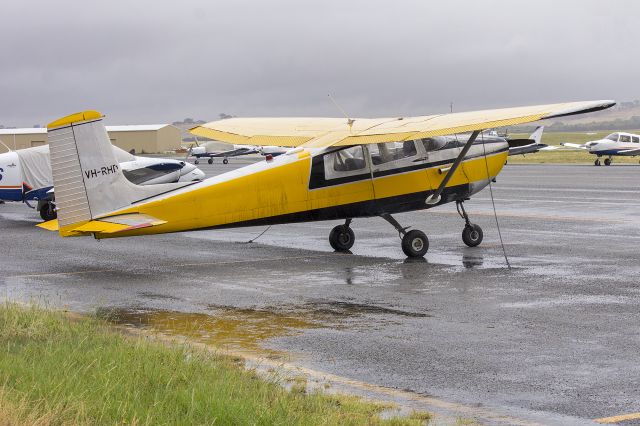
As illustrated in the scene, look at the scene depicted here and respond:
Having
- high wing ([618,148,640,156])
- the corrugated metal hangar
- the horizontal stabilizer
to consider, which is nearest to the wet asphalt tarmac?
the horizontal stabilizer

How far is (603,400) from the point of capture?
739 centimetres

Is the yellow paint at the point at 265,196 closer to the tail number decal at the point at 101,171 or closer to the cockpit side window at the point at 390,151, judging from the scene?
the cockpit side window at the point at 390,151

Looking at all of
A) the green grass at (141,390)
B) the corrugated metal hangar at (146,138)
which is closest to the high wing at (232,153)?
the corrugated metal hangar at (146,138)

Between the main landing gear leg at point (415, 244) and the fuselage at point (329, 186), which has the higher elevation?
the fuselage at point (329, 186)

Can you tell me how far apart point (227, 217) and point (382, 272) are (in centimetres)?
265

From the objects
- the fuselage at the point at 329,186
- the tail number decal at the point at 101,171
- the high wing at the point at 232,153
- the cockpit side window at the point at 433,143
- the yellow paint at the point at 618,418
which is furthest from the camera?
the high wing at the point at 232,153

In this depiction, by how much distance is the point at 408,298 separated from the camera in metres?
12.6

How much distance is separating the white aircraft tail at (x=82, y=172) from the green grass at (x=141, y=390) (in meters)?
5.71

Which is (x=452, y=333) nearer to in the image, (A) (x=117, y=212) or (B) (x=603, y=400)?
(B) (x=603, y=400)

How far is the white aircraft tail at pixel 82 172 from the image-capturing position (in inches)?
588

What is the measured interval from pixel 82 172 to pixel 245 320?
516 centimetres

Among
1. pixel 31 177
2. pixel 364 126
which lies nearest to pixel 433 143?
pixel 364 126

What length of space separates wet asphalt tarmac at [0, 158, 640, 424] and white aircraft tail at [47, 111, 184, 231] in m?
1.06

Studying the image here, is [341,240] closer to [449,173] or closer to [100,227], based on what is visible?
[449,173]
